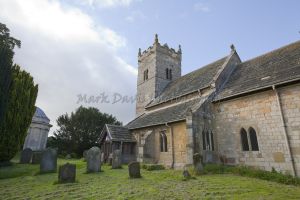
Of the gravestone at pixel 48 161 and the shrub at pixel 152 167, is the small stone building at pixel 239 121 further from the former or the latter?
the gravestone at pixel 48 161

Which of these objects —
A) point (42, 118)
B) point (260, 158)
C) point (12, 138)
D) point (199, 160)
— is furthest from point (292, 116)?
point (42, 118)

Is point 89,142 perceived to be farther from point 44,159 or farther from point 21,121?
point 44,159

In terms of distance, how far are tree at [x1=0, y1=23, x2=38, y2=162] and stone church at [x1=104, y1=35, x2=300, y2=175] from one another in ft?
31.6

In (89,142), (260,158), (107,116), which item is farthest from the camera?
(107,116)

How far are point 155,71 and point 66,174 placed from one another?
19.6 m

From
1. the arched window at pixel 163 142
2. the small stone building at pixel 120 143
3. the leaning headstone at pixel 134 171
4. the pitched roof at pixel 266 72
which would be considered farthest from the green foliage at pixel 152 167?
the pitched roof at pixel 266 72

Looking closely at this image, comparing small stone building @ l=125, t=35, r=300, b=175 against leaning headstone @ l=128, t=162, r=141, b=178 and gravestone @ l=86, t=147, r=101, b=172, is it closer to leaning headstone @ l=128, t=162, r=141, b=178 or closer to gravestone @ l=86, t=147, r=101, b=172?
leaning headstone @ l=128, t=162, r=141, b=178

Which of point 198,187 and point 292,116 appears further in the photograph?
point 292,116

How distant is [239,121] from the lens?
13594 mm

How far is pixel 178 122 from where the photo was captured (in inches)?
617

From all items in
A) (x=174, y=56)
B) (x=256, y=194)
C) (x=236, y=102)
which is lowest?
(x=256, y=194)

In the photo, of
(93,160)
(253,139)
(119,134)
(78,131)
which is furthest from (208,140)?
(78,131)

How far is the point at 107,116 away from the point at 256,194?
32.9 metres

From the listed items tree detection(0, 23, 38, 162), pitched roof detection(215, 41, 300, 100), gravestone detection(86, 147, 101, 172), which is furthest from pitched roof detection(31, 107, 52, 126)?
pitched roof detection(215, 41, 300, 100)
